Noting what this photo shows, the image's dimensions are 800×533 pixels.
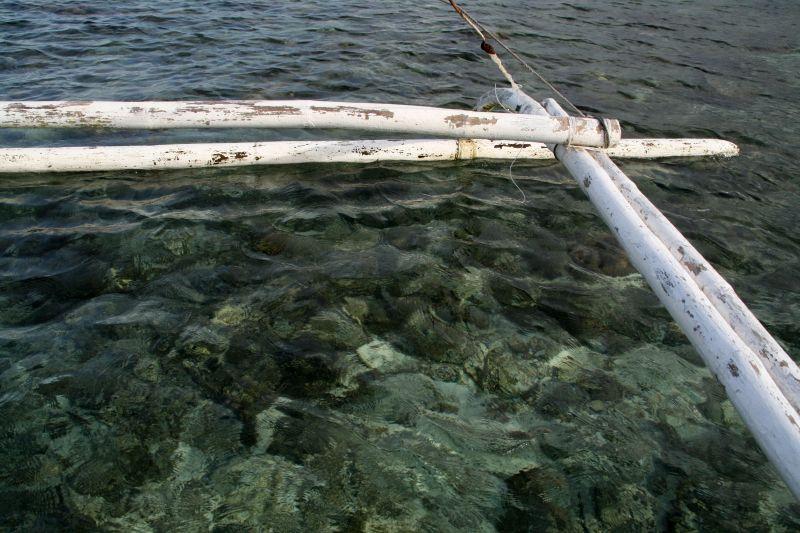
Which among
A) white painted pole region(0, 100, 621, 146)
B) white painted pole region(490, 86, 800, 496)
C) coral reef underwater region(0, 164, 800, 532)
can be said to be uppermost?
white painted pole region(0, 100, 621, 146)

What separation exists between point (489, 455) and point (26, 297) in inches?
125

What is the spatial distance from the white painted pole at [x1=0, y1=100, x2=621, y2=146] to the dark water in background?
0.74m

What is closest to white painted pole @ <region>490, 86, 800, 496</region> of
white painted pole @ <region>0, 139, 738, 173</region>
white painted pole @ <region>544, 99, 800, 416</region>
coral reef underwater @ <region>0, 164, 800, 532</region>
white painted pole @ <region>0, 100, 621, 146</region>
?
white painted pole @ <region>544, 99, 800, 416</region>

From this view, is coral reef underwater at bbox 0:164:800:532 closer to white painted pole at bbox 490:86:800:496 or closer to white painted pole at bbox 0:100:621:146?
white painted pole at bbox 490:86:800:496

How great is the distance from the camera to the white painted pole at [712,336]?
2.26 m

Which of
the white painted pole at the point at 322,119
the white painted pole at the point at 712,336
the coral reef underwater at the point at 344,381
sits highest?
the white painted pole at the point at 322,119

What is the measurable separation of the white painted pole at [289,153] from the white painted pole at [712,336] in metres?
1.81

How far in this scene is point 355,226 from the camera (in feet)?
15.8

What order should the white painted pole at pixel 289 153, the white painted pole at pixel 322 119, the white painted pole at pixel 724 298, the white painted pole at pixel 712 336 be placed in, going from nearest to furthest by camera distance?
the white painted pole at pixel 712 336 → the white painted pole at pixel 724 298 → the white painted pole at pixel 322 119 → the white painted pole at pixel 289 153

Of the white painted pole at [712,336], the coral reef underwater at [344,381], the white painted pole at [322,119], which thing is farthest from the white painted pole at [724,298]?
the coral reef underwater at [344,381]

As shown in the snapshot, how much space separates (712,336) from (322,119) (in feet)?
10.4

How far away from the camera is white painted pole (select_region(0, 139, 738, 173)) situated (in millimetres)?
5156

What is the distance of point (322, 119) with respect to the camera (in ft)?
14.9

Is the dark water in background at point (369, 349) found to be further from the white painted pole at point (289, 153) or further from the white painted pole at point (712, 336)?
the white painted pole at point (712, 336)
